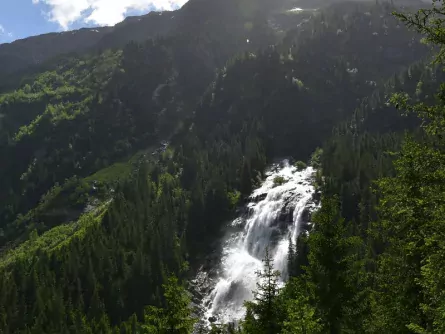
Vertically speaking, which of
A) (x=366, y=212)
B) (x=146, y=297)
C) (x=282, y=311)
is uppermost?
(x=282, y=311)

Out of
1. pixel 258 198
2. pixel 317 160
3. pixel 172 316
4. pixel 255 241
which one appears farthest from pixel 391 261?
pixel 317 160

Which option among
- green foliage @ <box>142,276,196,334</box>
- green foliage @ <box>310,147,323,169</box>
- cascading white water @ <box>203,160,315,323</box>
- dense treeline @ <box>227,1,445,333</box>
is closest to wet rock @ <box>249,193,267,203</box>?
cascading white water @ <box>203,160,315,323</box>

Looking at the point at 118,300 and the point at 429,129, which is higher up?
the point at 429,129

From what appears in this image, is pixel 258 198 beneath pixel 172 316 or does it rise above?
beneath

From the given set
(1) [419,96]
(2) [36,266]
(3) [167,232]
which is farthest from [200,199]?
(1) [419,96]

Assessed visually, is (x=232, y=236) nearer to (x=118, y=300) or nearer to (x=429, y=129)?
(x=118, y=300)

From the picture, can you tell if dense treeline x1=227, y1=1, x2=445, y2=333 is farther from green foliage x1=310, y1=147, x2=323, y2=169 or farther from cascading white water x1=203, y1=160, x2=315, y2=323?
green foliage x1=310, y1=147, x2=323, y2=169

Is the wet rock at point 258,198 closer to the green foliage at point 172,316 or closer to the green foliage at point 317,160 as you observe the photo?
the green foliage at point 317,160

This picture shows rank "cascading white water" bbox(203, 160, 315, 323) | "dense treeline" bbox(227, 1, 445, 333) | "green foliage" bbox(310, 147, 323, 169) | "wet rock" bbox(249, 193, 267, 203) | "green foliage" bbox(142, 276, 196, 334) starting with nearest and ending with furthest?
"dense treeline" bbox(227, 1, 445, 333)
"green foliage" bbox(142, 276, 196, 334)
"cascading white water" bbox(203, 160, 315, 323)
"wet rock" bbox(249, 193, 267, 203)
"green foliage" bbox(310, 147, 323, 169)

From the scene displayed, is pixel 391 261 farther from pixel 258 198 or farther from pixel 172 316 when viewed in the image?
pixel 258 198
